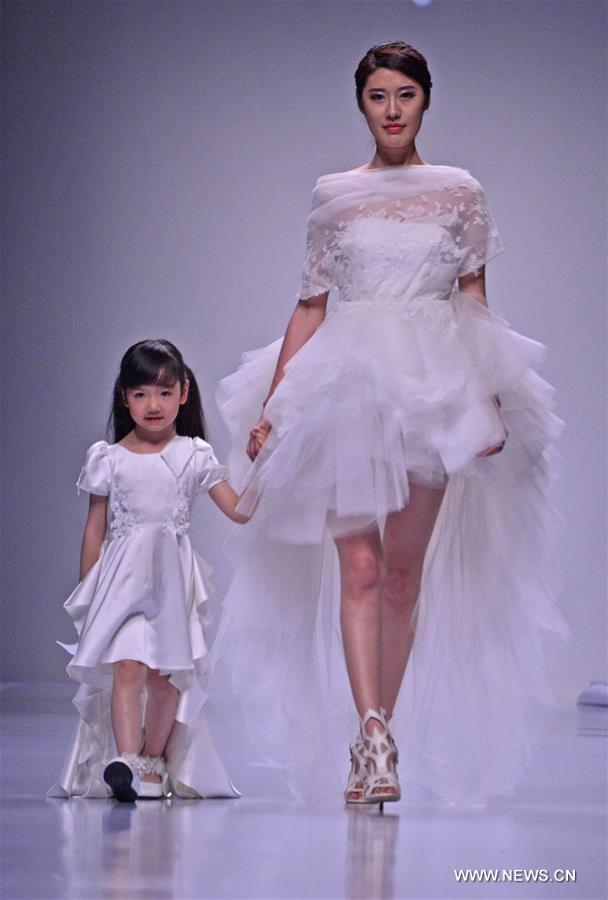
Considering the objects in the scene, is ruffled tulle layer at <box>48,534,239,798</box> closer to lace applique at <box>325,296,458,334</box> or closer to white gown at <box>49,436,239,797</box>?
white gown at <box>49,436,239,797</box>

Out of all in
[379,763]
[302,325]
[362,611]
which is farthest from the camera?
[302,325]

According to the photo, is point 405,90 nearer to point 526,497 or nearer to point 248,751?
point 526,497

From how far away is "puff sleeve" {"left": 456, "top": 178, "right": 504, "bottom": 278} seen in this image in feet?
8.29

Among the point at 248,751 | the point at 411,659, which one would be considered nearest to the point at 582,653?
the point at 248,751

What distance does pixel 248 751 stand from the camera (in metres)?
3.34

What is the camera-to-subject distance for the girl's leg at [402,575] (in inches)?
97.0

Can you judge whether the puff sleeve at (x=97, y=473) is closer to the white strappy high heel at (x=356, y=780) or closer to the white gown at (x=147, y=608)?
the white gown at (x=147, y=608)

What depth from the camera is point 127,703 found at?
2512mm

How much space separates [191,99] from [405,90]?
3350mm

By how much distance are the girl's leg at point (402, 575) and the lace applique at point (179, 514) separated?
357 millimetres

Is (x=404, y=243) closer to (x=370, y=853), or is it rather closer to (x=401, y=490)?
(x=401, y=490)

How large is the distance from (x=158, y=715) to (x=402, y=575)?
0.45 metres

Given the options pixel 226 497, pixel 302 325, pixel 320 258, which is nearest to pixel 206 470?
pixel 226 497

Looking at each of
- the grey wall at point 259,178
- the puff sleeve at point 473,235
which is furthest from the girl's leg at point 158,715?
the grey wall at point 259,178
